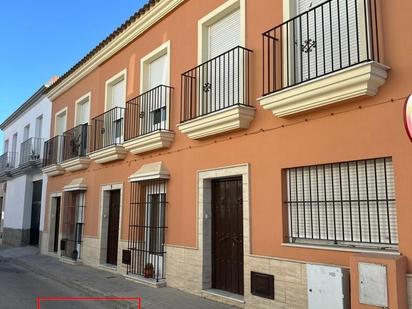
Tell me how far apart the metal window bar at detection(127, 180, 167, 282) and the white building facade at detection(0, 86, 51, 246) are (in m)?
8.06

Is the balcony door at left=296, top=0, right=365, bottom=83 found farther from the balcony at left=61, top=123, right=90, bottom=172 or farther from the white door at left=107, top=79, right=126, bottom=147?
the balcony at left=61, top=123, right=90, bottom=172

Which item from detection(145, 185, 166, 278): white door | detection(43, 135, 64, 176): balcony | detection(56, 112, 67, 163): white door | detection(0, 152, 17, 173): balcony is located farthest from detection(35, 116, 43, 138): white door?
detection(145, 185, 166, 278): white door

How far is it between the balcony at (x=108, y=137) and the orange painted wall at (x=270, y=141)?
37 centimetres

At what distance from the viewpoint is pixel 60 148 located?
51.1 feet

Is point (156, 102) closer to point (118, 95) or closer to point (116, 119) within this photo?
point (116, 119)

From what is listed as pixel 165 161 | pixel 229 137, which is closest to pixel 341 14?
pixel 229 137

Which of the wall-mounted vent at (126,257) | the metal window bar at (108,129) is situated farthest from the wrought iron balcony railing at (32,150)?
the wall-mounted vent at (126,257)

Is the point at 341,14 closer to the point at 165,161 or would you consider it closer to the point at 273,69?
the point at 273,69

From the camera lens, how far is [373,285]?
4.82m

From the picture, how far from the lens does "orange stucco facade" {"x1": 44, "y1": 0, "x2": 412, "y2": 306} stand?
17.0 feet

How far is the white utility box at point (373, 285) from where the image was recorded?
4.72 m

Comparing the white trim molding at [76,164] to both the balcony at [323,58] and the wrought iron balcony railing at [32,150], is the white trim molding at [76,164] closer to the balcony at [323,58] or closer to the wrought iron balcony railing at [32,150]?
the wrought iron balcony railing at [32,150]

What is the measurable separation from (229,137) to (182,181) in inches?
68.0

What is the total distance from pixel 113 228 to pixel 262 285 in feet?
21.1
